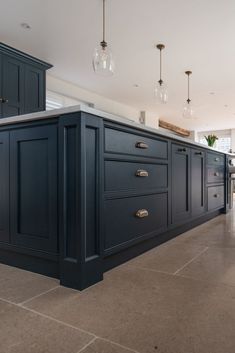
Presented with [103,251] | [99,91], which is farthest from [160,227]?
[99,91]

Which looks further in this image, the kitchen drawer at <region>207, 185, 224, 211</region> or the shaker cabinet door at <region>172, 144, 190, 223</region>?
the kitchen drawer at <region>207, 185, 224, 211</region>

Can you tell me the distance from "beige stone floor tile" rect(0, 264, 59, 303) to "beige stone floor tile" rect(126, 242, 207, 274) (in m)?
0.53

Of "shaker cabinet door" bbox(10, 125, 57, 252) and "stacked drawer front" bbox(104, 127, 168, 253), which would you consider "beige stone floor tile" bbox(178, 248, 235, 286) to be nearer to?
"stacked drawer front" bbox(104, 127, 168, 253)

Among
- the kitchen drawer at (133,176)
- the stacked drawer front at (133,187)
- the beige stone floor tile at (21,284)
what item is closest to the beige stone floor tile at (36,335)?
the beige stone floor tile at (21,284)

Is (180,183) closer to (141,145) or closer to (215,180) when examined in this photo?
(141,145)

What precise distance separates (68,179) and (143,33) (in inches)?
129

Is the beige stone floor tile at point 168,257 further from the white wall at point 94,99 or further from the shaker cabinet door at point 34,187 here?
the white wall at point 94,99

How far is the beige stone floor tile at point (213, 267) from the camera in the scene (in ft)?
4.97

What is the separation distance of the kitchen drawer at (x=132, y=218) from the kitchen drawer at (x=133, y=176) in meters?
0.08

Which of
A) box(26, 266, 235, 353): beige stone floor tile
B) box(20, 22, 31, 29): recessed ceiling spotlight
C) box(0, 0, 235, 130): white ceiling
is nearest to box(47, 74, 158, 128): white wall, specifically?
box(0, 0, 235, 130): white ceiling

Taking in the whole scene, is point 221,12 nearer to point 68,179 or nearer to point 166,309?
point 68,179

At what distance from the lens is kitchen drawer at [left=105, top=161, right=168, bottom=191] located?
1.58m

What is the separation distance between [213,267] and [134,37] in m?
3.45

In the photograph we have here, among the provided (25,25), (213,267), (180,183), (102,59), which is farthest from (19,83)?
(213,267)
